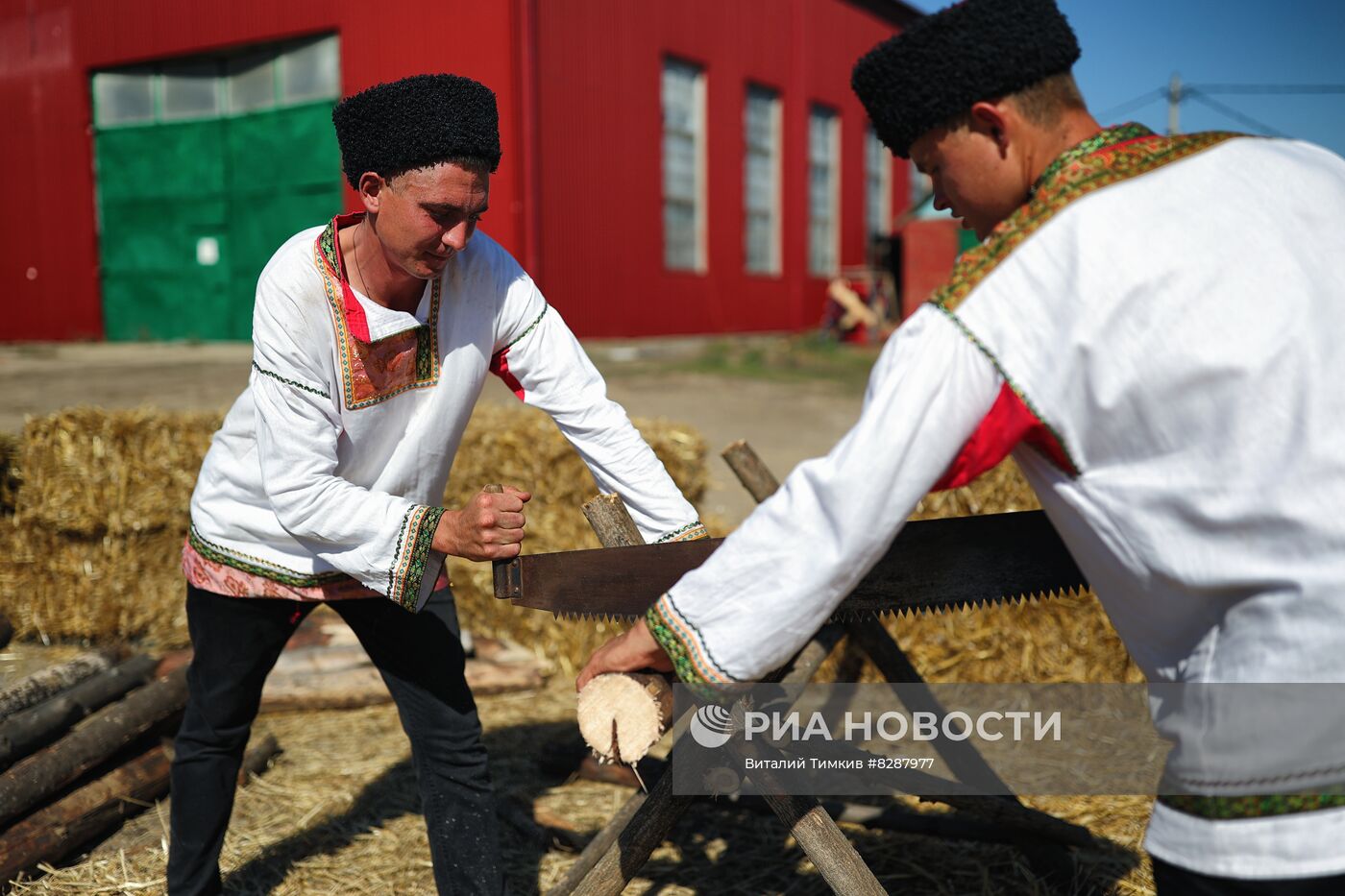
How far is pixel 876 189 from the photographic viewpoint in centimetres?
2239

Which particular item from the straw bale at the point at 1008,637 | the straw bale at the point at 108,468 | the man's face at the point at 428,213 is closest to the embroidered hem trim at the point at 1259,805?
the man's face at the point at 428,213

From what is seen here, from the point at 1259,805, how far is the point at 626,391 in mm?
10570

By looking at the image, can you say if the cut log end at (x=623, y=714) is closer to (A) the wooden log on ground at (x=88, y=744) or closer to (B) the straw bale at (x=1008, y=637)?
(A) the wooden log on ground at (x=88, y=744)

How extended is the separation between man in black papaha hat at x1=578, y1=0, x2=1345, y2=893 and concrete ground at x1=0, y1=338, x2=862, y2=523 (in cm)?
567

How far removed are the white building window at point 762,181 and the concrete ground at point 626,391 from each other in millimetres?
3865


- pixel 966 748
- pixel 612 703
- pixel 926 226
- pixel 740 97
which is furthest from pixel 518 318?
pixel 926 226

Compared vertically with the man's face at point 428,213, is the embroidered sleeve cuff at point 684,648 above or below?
below

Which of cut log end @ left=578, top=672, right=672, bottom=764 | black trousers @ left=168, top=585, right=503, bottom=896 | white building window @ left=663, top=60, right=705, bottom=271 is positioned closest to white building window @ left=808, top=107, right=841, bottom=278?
white building window @ left=663, top=60, right=705, bottom=271

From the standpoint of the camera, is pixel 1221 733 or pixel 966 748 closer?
pixel 1221 733

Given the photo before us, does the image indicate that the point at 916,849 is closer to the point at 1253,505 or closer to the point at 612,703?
the point at 612,703

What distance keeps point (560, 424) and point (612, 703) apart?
1.32 m

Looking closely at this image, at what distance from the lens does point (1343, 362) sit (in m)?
1.56

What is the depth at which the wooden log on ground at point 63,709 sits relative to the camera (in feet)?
12.7

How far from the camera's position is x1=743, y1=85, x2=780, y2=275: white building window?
1822cm
